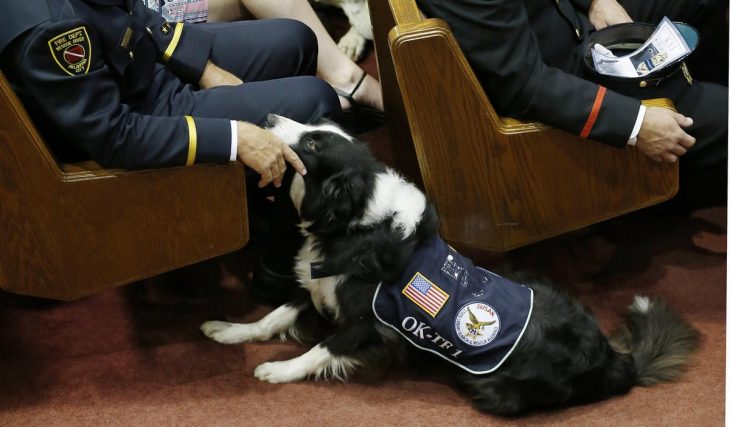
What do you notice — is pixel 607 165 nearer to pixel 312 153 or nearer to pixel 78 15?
pixel 312 153

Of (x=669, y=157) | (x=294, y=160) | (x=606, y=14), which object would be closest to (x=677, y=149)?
(x=669, y=157)

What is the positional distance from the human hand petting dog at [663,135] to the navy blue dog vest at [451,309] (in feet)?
1.56

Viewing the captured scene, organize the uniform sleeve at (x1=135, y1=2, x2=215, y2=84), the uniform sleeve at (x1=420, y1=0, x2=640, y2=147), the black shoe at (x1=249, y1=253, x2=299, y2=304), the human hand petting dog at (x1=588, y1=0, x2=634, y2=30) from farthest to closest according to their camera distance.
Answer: the human hand petting dog at (x1=588, y1=0, x2=634, y2=30)
the black shoe at (x1=249, y1=253, x2=299, y2=304)
the uniform sleeve at (x1=135, y1=2, x2=215, y2=84)
the uniform sleeve at (x1=420, y1=0, x2=640, y2=147)

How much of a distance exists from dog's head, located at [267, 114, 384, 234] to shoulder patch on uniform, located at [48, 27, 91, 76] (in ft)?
1.52

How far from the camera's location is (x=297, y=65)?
231 centimetres

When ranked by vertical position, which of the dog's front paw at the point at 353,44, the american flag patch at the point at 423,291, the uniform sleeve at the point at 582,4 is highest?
the uniform sleeve at the point at 582,4

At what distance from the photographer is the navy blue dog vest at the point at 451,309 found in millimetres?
1846

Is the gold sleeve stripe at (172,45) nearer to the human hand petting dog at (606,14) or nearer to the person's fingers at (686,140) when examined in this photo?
the human hand petting dog at (606,14)

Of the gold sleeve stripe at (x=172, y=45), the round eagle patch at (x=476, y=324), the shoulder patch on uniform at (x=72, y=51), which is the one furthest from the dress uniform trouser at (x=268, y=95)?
the round eagle patch at (x=476, y=324)

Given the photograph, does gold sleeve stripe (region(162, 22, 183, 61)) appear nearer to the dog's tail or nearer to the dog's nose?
the dog's nose

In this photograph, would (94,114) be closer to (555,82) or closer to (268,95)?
(268,95)

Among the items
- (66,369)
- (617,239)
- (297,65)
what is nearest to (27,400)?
(66,369)

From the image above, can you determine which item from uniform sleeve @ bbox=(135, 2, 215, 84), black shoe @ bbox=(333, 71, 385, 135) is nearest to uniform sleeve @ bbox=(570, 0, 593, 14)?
black shoe @ bbox=(333, 71, 385, 135)

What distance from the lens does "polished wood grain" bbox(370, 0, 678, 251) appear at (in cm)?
183
